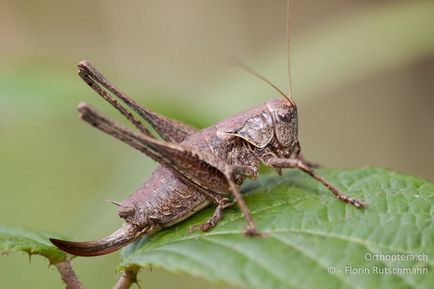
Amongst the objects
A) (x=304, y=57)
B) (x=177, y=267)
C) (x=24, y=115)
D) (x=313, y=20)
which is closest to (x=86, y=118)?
(x=177, y=267)

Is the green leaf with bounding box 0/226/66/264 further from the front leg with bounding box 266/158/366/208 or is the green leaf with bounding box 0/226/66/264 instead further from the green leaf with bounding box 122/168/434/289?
the front leg with bounding box 266/158/366/208

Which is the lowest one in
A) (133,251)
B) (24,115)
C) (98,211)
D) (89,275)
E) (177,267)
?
(89,275)

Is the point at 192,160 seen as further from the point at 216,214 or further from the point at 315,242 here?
the point at 315,242

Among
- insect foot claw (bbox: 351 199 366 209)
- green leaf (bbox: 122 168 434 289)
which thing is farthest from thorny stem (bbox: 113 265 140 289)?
insect foot claw (bbox: 351 199 366 209)

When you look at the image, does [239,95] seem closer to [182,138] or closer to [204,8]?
[182,138]

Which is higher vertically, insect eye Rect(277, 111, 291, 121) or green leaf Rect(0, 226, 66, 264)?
insect eye Rect(277, 111, 291, 121)

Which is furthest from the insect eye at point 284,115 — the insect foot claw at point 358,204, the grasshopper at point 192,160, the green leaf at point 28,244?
the green leaf at point 28,244

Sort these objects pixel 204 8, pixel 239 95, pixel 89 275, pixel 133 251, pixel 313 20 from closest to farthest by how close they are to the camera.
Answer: pixel 133 251 < pixel 239 95 < pixel 89 275 < pixel 204 8 < pixel 313 20
